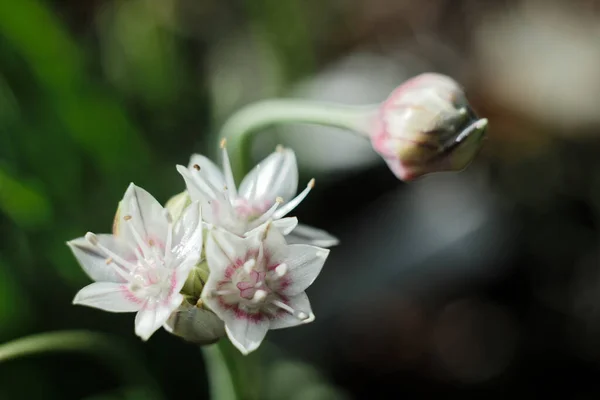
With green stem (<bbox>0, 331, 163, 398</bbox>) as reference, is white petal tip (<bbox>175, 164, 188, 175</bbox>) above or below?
above

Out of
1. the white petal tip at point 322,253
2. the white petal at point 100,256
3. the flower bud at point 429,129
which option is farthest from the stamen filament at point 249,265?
the flower bud at point 429,129

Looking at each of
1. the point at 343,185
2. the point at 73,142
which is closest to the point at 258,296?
the point at 73,142

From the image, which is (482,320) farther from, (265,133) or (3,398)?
Result: (3,398)

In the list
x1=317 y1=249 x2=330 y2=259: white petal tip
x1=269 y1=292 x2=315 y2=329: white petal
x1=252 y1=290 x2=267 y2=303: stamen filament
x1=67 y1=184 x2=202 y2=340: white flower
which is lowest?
x1=269 y1=292 x2=315 y2=329: white petal

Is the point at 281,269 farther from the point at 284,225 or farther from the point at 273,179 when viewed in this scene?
the point at 273,179

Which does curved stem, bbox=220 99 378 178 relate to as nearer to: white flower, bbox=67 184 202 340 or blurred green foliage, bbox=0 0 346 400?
white flower, bbox=67 184 202 340

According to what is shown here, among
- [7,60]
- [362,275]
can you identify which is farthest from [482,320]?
[7,60]

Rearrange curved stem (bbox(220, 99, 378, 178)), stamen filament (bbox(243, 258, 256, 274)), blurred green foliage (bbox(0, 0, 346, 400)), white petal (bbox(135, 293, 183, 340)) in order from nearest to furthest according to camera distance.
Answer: white petal (bbox(135, 293, 183, 340)) < stamen filament (bbox(243, 258, 256, 274)) < curved stem (bbox(220, 99, 378, 178)) < blurred green foliage (bbox(0, 0, 346, 400))

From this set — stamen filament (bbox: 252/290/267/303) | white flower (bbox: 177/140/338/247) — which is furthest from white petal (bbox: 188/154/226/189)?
stamen filament (bbox: 252/290/267/303)
